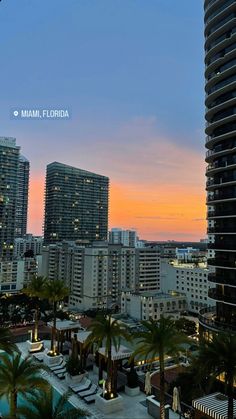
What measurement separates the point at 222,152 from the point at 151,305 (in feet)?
192

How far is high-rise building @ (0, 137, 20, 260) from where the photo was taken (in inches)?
5712

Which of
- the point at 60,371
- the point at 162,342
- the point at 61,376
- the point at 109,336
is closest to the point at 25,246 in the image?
the point at 60,371

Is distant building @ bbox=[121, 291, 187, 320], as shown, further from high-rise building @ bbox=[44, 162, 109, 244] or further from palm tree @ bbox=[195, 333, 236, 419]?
high-rise building @ bbox=[44, 162, 109, 244]

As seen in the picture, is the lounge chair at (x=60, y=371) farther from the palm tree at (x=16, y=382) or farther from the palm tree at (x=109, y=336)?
the palm tree at (x=16, y=382)

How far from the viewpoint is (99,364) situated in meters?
34.1

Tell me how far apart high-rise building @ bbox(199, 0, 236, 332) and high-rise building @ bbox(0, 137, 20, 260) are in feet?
377

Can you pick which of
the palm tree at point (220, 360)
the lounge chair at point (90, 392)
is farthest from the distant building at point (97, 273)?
the palm tree at point (220, 360)

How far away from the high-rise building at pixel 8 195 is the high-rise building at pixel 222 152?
11478 cm

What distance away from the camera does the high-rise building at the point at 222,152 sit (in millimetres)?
39947

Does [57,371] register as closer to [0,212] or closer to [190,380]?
[190,380]

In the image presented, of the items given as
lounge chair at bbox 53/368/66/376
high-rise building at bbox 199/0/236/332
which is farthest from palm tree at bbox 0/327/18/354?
high-rise building at bbox 199/0/236/332

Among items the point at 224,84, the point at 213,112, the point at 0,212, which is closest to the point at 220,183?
the point at 213,112

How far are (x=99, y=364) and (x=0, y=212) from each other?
12307 centimetres

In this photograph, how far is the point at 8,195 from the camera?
15038cm
